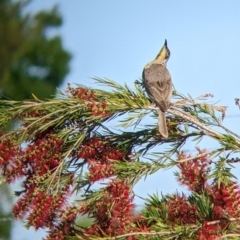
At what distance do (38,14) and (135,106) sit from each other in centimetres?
1734

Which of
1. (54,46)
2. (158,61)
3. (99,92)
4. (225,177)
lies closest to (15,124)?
(99,92)

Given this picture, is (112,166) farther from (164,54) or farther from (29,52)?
(29,52)

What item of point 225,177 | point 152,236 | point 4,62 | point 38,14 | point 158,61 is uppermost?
point 38,14

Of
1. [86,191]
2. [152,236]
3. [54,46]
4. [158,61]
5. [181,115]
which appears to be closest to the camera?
[152,236]

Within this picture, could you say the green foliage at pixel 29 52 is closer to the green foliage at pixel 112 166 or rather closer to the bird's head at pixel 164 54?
the bird's head at pixel 164 54

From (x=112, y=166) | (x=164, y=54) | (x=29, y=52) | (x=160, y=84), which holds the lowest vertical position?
(x=112, y=166)

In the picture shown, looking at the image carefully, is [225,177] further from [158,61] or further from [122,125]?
[158,61]

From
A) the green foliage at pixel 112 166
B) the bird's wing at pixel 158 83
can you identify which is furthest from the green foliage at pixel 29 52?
the green foliage at pixel 112 166

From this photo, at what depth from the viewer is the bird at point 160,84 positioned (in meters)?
2.81

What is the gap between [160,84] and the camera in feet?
13.3

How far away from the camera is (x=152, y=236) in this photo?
2.41 meters

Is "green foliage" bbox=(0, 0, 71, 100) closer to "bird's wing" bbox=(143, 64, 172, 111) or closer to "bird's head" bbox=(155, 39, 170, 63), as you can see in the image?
"bird's head" bbox=(155, 39, 170, 63)

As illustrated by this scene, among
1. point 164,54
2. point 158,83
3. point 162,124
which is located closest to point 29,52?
point 164,54

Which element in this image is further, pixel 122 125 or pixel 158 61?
pixel 158 61
